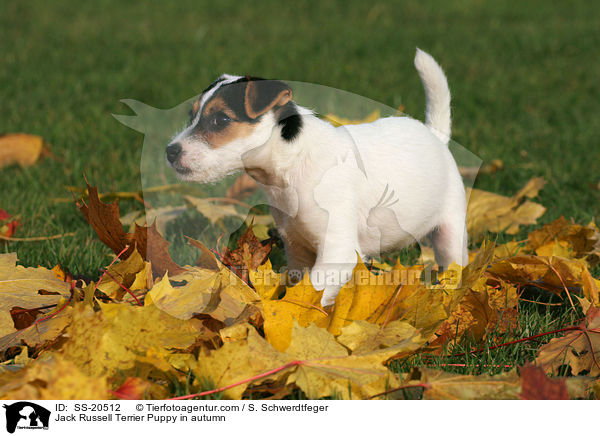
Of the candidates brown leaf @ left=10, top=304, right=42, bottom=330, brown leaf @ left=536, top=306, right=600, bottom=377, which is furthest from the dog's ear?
brown leaf @ left=536, top=306, right=600, bottom=377

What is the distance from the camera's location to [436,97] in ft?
8.52

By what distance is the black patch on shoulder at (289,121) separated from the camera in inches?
76.5

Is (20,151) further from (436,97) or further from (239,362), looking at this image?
(239,362)

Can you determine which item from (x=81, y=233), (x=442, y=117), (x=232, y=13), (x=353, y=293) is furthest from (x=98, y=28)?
(x=353, y=293)

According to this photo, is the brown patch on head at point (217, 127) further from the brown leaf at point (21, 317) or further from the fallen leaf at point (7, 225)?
the fallen leaf at point (7, 225)

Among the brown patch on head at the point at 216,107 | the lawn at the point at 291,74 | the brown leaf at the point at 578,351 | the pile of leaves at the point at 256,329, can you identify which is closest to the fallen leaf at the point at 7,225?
the lawn at the point at 291,74

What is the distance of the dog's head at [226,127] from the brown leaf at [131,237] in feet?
0.94

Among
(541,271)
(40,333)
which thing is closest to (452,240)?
(541,271)

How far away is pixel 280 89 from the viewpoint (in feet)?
6.07

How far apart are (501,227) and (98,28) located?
6.81m

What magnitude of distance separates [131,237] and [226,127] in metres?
0.52

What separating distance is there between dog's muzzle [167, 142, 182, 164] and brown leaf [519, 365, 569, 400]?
1.12 meters

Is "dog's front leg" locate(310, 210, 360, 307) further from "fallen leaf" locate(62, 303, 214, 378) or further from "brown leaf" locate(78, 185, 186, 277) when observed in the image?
"fallen leaf" locate(62, 303, 214, 378)
